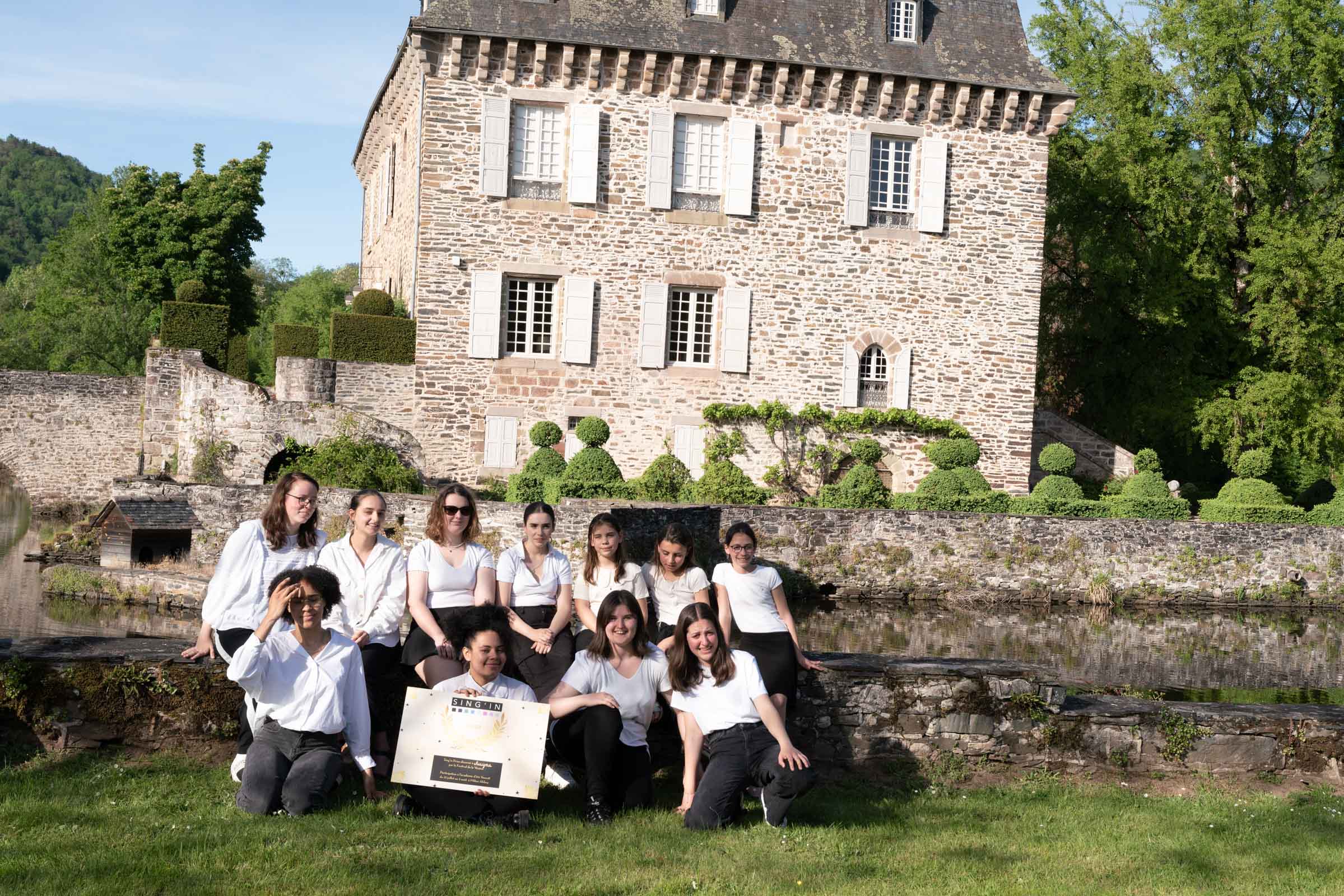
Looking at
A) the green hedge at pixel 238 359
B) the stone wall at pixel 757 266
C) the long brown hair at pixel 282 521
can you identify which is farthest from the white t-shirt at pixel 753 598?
the green hedge at pixel 238 359

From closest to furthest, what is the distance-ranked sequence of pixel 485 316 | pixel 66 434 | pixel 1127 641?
1. pixel 1127 641
2. pixel 485 316
3. pixel 66 434

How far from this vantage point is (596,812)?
579 centimetres

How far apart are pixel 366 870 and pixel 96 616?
1179 centimetres

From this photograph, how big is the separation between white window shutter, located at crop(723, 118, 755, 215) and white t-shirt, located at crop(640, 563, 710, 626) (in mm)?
15736

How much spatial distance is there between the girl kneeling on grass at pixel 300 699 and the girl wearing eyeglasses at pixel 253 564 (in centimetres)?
48

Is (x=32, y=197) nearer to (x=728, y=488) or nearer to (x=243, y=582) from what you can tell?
(x=728, y=488)

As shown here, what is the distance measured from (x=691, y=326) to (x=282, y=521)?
16523 mm

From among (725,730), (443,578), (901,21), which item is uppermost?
(901,21)

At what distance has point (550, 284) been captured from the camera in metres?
22.1

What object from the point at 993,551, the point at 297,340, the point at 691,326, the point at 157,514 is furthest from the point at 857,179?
the point at 157,514

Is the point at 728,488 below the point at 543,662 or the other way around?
the other way around

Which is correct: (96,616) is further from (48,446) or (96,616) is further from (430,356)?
(48,446)

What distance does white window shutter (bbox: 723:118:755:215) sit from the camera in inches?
867

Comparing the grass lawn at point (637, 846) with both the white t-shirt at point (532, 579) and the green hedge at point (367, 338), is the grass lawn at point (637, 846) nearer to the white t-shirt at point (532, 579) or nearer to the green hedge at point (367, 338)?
the white t-shirt at point (532, 579)
